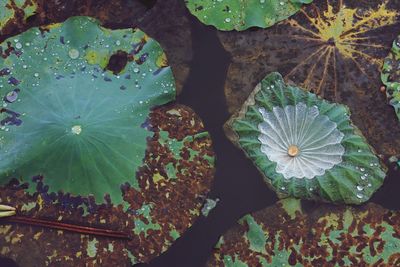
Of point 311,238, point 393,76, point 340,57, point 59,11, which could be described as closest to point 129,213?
point 311,238

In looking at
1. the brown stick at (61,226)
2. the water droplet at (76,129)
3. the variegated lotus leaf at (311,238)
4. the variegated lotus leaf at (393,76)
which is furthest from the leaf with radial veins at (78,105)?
the variegated lotus leaf at (393,76)

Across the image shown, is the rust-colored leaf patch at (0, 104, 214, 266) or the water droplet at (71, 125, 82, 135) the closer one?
the water droplet at (71, 125, 82, 135)

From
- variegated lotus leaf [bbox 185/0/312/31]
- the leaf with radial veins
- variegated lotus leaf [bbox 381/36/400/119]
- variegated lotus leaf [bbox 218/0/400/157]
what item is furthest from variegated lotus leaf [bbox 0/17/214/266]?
variegated lotus leaf [bbox 381/36/400/119]

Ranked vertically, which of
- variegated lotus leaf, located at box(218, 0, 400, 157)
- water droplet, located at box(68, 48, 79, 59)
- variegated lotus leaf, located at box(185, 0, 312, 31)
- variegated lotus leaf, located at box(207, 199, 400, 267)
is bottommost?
variegated lotus leaf, located at box(207, 199, 400, 267)

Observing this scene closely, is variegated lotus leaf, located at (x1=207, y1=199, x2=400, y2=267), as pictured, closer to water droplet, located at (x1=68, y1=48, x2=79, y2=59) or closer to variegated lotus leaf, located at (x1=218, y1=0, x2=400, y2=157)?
variegated lotus leaf, located at (x1=218, y1=0, x2=400, y2=157)

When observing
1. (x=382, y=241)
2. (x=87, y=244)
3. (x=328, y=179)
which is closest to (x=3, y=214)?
(x=87, y=244)

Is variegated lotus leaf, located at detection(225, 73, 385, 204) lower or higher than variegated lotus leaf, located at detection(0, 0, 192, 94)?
lower

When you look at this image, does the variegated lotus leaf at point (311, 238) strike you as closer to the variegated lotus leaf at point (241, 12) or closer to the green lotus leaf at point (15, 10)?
the variegated lotus leaf at point (241, 12)

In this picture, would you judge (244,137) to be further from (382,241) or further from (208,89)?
(382,241)
